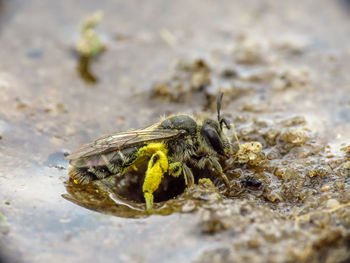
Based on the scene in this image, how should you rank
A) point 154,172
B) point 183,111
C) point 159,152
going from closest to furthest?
point 154,172
point 159,152
point 183,111

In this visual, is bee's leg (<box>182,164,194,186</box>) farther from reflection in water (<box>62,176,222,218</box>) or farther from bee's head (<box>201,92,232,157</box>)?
bee's head (<box>201,92,232,157</box>)

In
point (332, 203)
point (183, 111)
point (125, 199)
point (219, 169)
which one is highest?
point (183, 111)

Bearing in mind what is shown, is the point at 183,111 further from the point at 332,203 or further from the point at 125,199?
the point at 332,203

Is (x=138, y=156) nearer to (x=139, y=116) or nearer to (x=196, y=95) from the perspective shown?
(x=139, y=116)

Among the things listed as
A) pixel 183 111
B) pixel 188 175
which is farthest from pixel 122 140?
pixel 183 111

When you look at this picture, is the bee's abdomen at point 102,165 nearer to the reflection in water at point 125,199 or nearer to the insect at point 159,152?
the insect at point 159,152

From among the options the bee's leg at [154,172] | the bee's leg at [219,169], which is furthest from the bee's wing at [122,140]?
the bee's leg at [219,169]

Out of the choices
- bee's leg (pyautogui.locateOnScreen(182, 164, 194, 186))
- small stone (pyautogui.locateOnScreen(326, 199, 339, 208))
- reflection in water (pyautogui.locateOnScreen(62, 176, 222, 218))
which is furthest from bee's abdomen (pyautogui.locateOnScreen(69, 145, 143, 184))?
small stone (pyautogui.locateOnScreen(326, 199, 339, 208))
